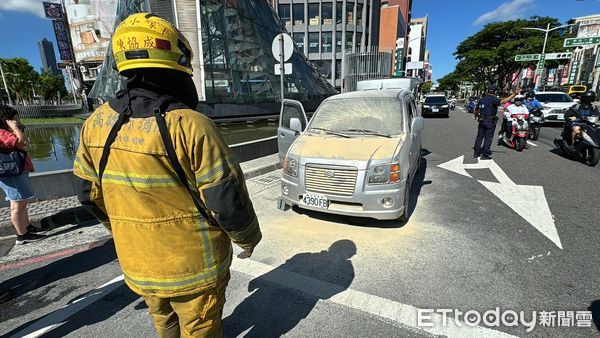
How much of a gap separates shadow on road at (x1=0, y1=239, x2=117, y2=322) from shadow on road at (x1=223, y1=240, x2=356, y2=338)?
1.87 meters

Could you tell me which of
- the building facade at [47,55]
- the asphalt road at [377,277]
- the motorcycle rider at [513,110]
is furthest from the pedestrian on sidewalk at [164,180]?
the building facade at [47,55]

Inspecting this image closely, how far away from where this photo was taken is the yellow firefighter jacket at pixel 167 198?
4.25 ft

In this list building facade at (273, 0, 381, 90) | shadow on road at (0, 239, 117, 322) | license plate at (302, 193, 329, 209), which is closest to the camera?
shadow on road at (0, 239, 117, 322)

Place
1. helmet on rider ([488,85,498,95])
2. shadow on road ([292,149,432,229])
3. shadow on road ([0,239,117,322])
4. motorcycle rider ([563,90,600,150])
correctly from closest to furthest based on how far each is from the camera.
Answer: shadow on road ([0,239,117,322]) < shadow on road ([292,149,432,229]) < motorcycle rider ([563,90,600,150]) < helmet on rider ([488,85,498,95])

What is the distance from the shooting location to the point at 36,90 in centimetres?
6069

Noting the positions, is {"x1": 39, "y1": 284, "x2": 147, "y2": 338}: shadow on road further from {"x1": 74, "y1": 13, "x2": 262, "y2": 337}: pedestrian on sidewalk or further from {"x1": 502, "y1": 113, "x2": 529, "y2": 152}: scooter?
{"x1": 502, "y1": 113, "x2": 529, "y2": 152}: scooter

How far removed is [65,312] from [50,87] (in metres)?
82.9

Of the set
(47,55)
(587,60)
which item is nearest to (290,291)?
(587,60)

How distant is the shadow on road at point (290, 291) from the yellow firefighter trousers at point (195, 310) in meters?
0.80

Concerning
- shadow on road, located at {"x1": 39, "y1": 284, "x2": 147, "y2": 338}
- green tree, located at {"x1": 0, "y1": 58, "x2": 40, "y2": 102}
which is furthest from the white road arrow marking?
green tree, located at {"x1": 0, "y1": 58, "x2": 40, "y2": 102}

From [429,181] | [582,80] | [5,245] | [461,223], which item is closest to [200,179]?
[461,223]

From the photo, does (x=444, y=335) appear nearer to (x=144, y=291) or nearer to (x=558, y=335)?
(x=558, y=335)

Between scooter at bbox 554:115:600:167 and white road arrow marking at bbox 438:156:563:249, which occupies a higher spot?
scooter at bbox 554:115:600:167

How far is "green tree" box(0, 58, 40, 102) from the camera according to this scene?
51.0 meters
